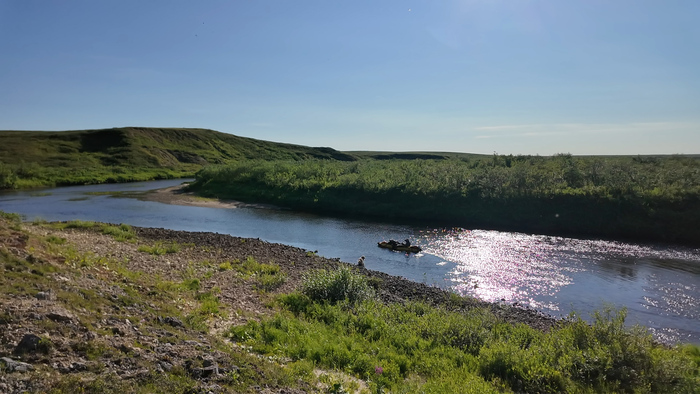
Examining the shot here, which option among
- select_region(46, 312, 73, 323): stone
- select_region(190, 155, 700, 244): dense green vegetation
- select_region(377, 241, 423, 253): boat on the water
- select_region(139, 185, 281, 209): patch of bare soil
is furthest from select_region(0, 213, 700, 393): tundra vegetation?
select_region(139, 185, 281, 209): patch of bare soil

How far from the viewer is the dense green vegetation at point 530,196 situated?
34.2 meters

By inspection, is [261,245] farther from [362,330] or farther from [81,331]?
[81,331]

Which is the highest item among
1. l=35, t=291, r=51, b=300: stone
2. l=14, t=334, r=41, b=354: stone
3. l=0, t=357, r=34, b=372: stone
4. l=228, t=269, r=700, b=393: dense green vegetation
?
l=35, t=291, r=51, b=300: stone

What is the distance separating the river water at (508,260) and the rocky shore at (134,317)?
399cm

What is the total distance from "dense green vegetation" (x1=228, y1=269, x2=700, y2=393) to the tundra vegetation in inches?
1.4

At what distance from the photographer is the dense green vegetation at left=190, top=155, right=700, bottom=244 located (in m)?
34.2

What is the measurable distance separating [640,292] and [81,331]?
22.7 m

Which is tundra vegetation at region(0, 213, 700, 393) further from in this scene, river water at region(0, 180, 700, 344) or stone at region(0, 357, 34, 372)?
river water at region(0, 180, 700, 344)

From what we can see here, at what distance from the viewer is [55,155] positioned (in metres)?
98.6

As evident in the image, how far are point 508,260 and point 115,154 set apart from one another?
351 ft

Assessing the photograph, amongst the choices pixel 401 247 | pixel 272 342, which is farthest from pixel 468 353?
pixel 401 247

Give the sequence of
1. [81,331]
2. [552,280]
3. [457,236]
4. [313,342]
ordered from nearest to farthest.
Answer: [81,331], [313,342], [552,280], [457,236]

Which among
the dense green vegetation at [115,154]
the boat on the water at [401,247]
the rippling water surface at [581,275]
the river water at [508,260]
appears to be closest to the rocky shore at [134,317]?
the rippling water surface at [581,275]

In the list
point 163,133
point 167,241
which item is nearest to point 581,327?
point 167,241
